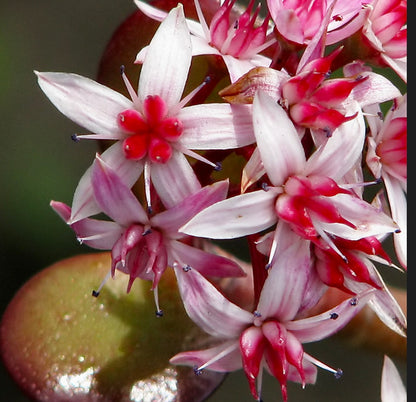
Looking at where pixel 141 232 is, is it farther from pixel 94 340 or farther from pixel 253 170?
pixel 94 340

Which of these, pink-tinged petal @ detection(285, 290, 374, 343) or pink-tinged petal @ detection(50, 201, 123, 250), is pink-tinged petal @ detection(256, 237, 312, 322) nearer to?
pink-tinged petal @ detection(285, 290, 374, 343)

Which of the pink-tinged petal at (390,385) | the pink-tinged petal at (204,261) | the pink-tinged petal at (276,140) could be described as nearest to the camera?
the pink-tinged petal at (276,140)

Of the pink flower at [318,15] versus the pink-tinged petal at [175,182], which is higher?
the pink flower at [318,15]

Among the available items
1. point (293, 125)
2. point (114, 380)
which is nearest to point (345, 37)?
point (293, 125)

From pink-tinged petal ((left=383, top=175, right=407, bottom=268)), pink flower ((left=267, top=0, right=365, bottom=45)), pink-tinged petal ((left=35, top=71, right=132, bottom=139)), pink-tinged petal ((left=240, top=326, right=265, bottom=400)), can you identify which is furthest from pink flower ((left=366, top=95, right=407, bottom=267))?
pink-tinged petal ((left=35, top=71, right=132, bottom=139))

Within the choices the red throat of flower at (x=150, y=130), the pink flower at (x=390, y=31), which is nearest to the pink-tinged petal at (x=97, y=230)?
the red throat of flower at (x=150, y=130)

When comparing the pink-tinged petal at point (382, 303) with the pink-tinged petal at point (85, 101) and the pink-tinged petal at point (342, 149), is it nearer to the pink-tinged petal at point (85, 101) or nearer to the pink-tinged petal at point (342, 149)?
the pink-tinged petal at point (342, 149)
